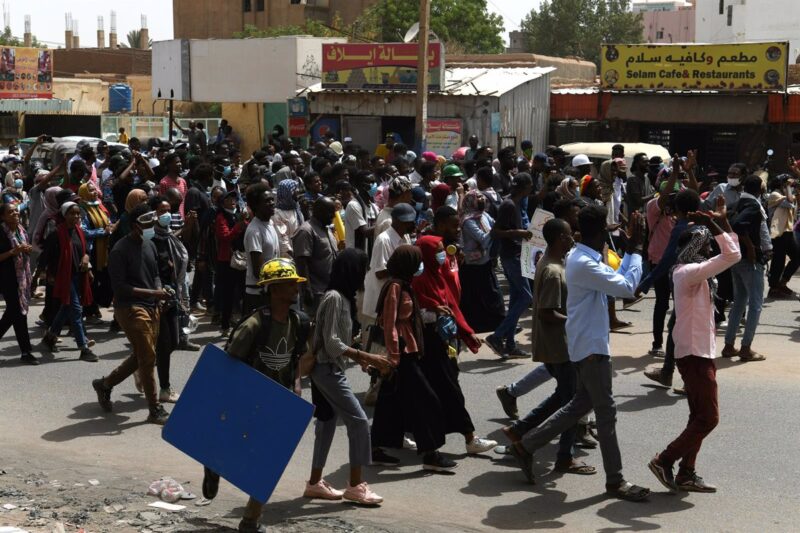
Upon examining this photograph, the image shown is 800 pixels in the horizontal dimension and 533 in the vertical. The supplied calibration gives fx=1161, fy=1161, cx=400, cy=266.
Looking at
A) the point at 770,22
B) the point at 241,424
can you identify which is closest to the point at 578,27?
the point at 770,22

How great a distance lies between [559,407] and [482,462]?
0.70 m

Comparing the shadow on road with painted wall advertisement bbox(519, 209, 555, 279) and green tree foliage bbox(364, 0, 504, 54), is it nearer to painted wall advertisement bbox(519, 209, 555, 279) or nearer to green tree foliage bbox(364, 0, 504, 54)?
painted wall advertisement bbox(519, 209, 555, 279)

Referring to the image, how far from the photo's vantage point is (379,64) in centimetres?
2852

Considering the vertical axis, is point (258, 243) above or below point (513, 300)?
above

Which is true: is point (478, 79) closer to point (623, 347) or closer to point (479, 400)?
point (623, 347)

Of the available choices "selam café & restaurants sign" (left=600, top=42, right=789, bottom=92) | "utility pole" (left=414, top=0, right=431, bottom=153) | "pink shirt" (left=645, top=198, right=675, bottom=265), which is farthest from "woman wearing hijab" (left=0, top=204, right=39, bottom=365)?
"selam café & restaurants sign" (left=600, top=42, right=789, bottom=92)

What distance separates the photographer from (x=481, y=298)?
10562 mm

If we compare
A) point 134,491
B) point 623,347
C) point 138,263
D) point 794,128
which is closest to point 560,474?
point 134,491

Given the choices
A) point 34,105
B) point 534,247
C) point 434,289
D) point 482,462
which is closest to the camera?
point 482,462

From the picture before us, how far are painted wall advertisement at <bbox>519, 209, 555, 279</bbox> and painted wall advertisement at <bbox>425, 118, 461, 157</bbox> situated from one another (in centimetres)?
1627

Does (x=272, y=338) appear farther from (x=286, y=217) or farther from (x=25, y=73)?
(x=25, y=73)

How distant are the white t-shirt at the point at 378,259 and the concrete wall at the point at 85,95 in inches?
1829

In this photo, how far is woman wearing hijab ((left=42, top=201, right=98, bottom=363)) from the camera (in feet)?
35.0

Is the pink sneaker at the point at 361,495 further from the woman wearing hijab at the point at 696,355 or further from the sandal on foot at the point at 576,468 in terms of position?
the woman wearing hijab at the point at 696,355
